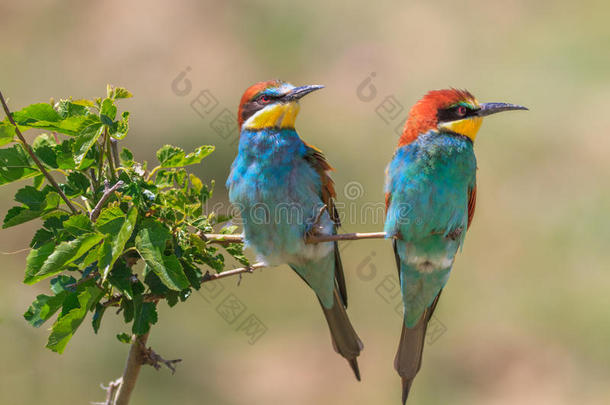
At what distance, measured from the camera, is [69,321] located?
144cm

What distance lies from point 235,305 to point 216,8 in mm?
4005

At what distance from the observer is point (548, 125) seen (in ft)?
19.8

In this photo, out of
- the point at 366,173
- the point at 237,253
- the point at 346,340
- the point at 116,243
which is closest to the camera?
the point at 116,243

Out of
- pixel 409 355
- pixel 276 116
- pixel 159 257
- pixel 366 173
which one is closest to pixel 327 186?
pixel 276 116

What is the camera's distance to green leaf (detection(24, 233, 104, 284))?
1382 mm

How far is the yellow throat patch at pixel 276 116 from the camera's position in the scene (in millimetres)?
2461

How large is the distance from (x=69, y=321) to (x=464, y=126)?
66.3 inches

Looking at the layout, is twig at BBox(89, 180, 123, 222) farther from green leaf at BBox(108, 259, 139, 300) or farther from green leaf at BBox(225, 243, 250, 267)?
green leaf at BBox(225, 243, 250, 267)

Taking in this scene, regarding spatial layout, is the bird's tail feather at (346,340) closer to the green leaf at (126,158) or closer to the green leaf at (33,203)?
the green leaf at (126,158)

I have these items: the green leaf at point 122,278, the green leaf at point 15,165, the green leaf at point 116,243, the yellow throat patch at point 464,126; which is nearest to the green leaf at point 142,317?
the green leaf at point 122,278

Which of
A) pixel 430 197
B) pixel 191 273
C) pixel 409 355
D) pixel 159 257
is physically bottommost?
pixel 409 355

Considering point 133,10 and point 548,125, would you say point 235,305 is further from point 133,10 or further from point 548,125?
point 133,10

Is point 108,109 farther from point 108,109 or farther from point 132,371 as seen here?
point 132,371

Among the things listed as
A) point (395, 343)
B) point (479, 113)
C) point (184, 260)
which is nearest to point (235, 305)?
point (395, 343)
